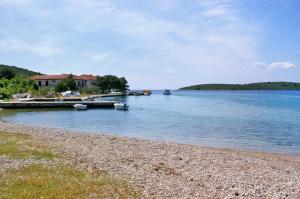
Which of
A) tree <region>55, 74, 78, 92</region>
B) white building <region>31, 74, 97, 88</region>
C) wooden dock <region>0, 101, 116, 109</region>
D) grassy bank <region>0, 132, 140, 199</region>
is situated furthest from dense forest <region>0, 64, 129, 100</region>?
grassy bank <region>0, 132, 140, 199</region>

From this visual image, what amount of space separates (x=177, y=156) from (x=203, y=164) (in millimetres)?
2548

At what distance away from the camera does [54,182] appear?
1253cm

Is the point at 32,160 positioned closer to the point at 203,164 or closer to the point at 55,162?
the point at 55,162

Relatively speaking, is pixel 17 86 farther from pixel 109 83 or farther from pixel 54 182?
pixel 54 182

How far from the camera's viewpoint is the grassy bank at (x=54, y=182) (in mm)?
11289

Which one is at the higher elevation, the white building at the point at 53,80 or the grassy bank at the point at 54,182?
the white building at the point at 53,80

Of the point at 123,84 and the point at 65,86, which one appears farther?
the point at 123,84

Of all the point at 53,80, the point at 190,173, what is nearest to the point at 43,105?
the point at 190,173

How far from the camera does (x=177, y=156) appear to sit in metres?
21.0

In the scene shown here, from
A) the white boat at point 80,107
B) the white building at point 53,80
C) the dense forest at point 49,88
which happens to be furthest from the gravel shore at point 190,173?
the white building at point 53,80

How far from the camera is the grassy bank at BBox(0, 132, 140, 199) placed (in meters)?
11.3

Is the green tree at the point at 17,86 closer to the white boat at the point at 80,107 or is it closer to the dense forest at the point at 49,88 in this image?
the dense forest at the point at 49,88

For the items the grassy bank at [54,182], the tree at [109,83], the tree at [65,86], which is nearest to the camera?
the grassy bank at [54,182]

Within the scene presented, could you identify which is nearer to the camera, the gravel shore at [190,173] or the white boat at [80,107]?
the gravel shore at [190,173]
